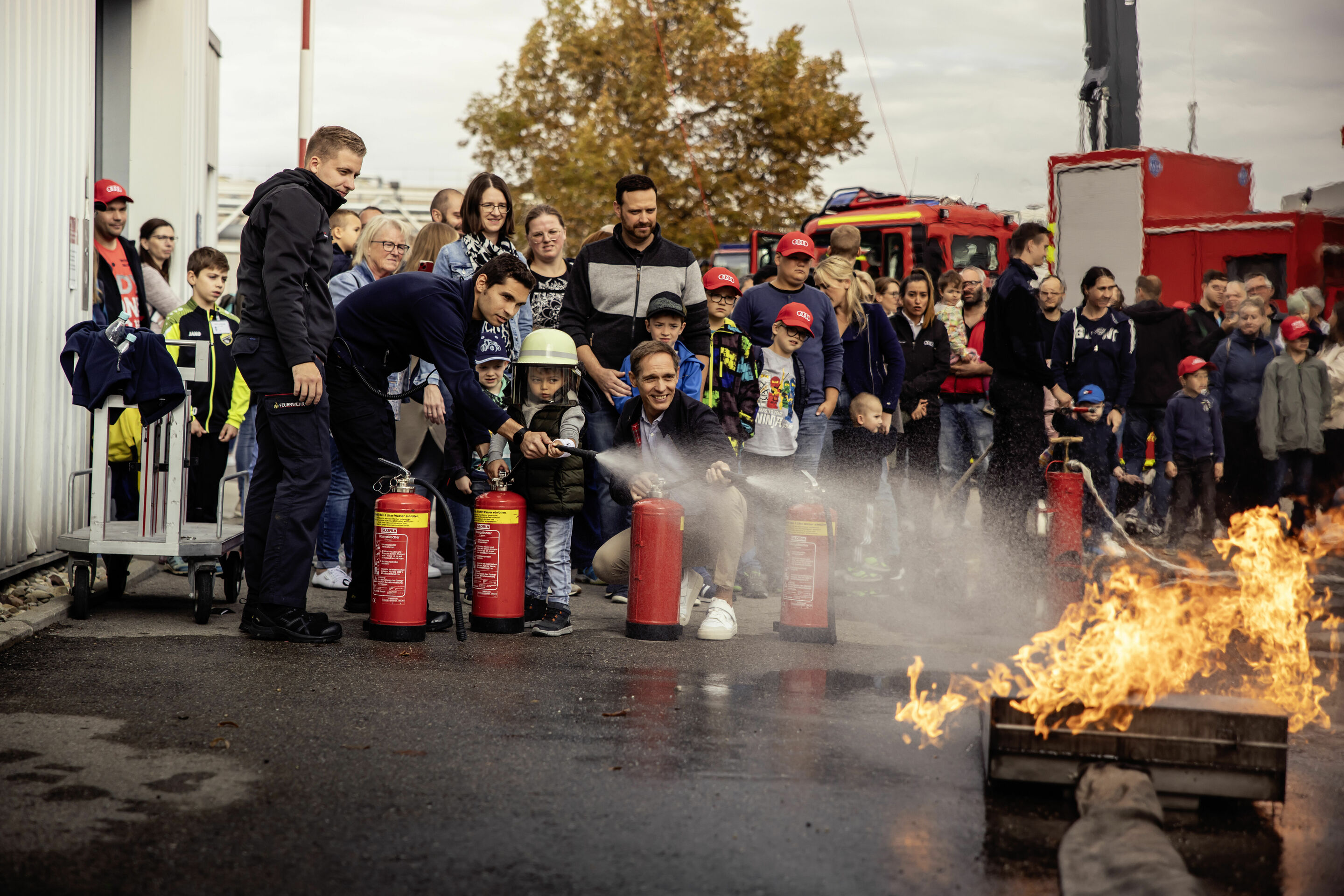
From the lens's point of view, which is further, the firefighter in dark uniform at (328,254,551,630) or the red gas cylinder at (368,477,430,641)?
the firefighter in dark uniform at (328,254,551,630)

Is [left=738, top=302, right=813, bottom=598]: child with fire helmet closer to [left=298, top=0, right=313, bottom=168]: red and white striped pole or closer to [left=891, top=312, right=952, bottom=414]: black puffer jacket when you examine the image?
[left=891, top=312, right=952, bottom=414]: black puffer jacket

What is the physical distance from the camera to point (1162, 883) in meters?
3.19

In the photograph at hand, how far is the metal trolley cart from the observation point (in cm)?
693

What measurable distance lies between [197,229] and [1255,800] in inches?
496

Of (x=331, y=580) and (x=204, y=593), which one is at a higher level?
(x=204, y=593)

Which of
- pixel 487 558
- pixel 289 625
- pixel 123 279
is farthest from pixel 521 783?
pixel 123 279

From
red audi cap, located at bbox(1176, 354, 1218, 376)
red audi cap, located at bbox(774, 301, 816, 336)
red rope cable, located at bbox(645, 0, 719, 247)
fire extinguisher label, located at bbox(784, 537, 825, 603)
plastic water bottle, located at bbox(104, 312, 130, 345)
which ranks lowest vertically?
fire extinguisher label, located at bbox(784, 537, 825, 603)

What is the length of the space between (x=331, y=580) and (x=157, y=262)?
328 cm

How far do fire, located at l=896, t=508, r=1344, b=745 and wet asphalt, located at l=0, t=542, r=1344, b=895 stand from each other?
0.28 m

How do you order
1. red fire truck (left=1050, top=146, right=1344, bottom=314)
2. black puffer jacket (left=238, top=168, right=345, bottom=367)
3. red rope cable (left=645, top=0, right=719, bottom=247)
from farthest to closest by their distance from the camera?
1. red rope cable (left=645, top=0, right=719, bottom=247)
2. red fire truck (left=1050, top=146, right=1344, bottom=314)
3. black puffer jacket (left=238, top=168, right=345, bottom=367)

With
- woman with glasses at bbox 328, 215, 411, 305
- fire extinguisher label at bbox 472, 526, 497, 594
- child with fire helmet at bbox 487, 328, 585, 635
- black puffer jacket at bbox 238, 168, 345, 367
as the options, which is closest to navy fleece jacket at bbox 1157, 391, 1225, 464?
child with fire helmet at bbox 487, 328, 585, 635

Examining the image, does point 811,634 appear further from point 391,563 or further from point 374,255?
point 374,255

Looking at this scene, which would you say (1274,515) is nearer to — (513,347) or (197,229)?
(513,347)

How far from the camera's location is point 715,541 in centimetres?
730
